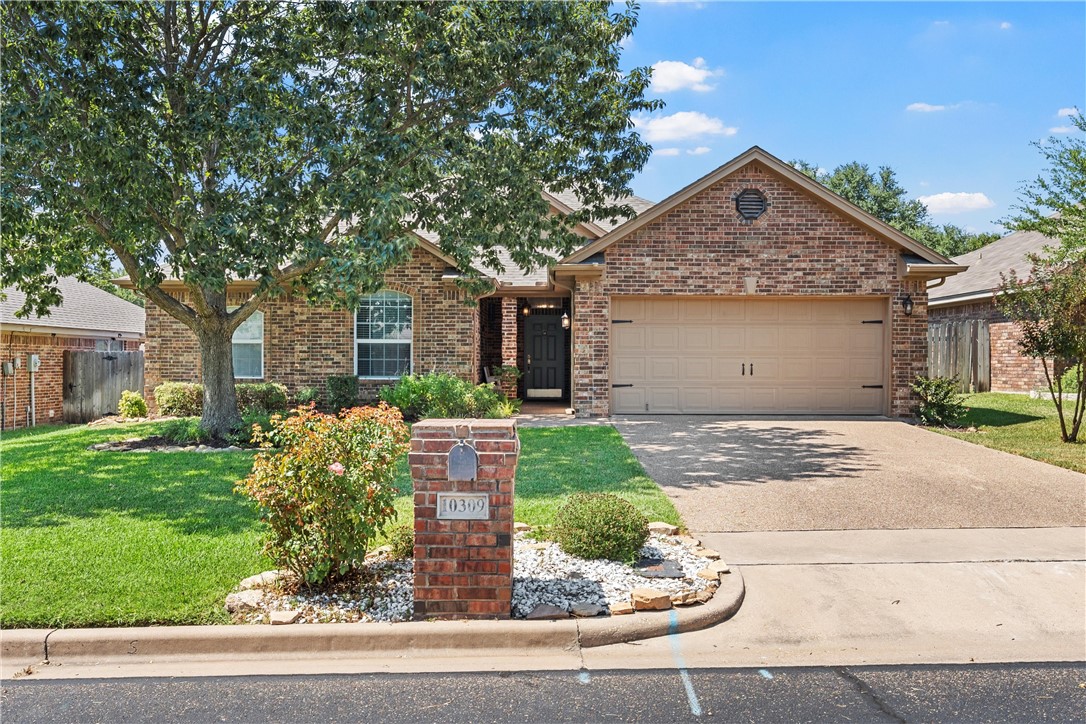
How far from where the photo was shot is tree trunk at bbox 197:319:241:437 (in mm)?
11648

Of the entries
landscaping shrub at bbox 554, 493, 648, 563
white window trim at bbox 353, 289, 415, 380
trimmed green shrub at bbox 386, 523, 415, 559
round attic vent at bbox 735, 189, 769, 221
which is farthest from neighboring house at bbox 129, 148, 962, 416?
trimmed green shrub at bbox 386, 523, 415, 559

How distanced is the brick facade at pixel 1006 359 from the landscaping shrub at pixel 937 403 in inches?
218

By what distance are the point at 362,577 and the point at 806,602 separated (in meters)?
3.08

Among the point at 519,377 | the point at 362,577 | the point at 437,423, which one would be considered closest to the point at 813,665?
the point at 437,423

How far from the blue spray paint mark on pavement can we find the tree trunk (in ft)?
30.9

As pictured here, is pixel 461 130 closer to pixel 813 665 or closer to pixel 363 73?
pixel 363 73

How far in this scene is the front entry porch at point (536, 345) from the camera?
58.0 feet

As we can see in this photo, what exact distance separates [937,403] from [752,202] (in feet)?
17.0

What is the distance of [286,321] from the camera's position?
15.4m

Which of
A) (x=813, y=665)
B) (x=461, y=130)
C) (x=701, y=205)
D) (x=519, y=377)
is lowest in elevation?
(x=813, y=665)

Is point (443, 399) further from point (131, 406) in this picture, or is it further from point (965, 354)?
point (965, 354)

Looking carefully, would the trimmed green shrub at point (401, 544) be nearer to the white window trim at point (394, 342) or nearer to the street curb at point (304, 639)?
the street curb at point (304, 639)

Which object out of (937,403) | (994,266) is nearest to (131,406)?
(937,403)

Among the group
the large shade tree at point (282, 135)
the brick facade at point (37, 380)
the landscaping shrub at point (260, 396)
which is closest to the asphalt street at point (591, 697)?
the large shade tree at point (282, 135)
